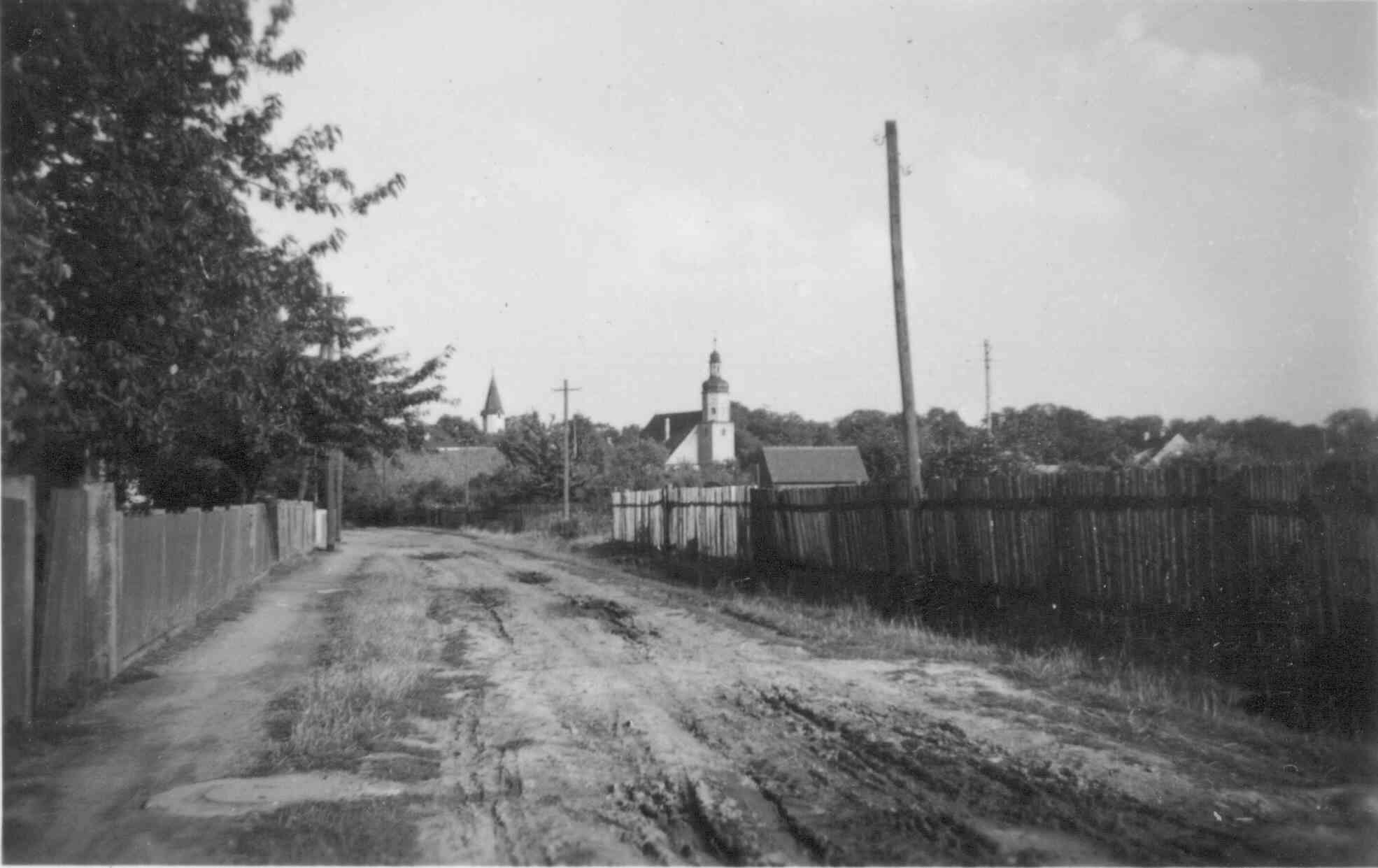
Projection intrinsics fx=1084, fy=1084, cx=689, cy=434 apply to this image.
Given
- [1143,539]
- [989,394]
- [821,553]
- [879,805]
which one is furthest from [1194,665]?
[989,394]

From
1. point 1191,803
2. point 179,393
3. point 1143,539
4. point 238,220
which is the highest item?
point 238,220

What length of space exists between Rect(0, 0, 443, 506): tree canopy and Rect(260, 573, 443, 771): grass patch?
7.92ft

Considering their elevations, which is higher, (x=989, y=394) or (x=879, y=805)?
(x=989, y=394)

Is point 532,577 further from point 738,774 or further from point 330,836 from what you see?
point 330,836

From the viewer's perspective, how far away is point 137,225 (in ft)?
26.5

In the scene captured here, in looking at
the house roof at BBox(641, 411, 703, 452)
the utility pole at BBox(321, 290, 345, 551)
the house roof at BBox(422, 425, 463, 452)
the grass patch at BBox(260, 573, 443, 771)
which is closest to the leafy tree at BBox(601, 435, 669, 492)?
the utility pole at BBox(321, 290, 345, 551)

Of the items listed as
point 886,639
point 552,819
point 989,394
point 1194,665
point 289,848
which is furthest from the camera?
point 989,394

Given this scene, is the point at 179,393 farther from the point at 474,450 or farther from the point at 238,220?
the point at 474,450

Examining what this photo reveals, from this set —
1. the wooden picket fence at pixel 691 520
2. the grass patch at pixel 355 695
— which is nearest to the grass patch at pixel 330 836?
the grass patch at pixel 355 695

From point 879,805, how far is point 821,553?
37.3ft

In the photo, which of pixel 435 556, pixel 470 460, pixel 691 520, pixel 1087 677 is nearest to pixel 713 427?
pixel 470 460

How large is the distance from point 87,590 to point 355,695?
2188 mm

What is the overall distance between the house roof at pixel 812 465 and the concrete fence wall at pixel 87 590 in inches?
2134

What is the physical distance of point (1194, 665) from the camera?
8.26 metres
